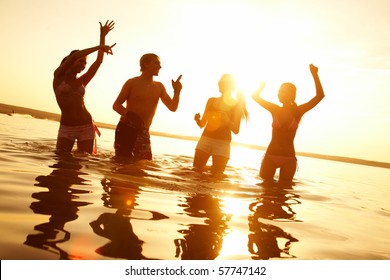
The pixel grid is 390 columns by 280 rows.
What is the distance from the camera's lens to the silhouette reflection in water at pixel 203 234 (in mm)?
2529

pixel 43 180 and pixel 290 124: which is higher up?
pixel 290 124

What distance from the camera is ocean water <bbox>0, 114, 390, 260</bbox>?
2.44 metres

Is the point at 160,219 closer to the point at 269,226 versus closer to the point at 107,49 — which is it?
the point at 269,226

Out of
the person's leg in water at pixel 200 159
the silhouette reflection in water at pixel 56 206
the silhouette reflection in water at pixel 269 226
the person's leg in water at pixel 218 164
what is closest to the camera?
the silhouette reflection in water at pixel 56 206

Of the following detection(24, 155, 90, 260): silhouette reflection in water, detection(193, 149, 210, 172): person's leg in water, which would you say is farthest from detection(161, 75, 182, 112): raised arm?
→ detection(24, 155, 90, 260): silhouette reflection in water

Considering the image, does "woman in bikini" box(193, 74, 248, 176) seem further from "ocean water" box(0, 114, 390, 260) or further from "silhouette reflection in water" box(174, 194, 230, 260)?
"silhouette reflection in water" box(174, 194, 230, 260)

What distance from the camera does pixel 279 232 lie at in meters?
3.34

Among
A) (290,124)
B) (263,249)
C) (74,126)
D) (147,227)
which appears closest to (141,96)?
(74,126)

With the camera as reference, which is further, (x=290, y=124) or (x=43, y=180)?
(x=290, y=124)

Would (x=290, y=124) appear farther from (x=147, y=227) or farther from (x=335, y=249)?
(x=147, y=227)

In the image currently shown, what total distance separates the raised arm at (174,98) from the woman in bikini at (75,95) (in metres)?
1.24

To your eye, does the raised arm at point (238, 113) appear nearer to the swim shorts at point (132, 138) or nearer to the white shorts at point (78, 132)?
the swim shorts at point (132, 138)

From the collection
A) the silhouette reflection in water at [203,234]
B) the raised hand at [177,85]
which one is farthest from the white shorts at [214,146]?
the silhouette reflection in water at [203,234]
